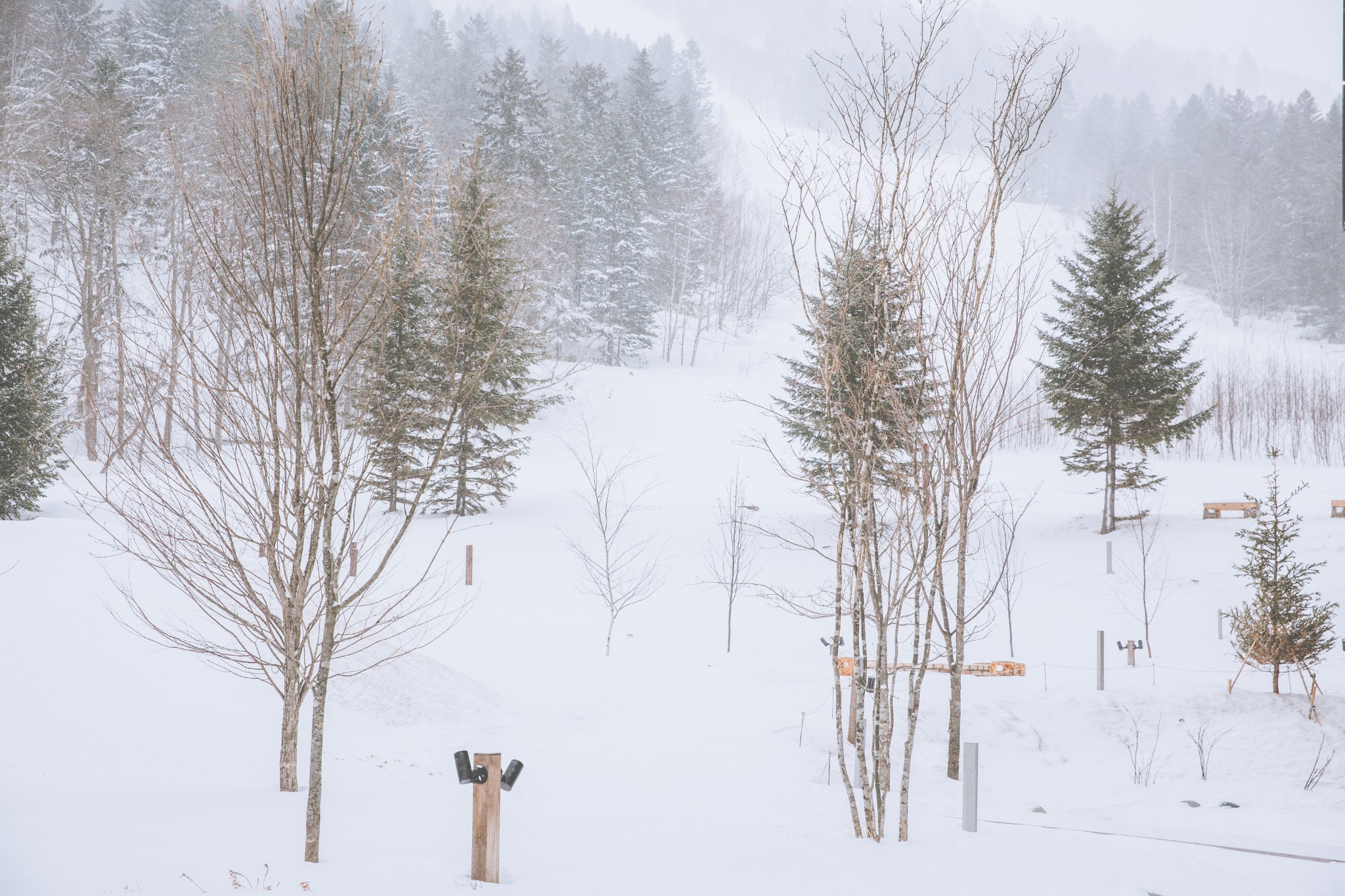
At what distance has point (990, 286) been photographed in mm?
5547

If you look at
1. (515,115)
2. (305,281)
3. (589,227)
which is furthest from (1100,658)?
(515,115)

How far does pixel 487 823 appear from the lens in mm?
3926

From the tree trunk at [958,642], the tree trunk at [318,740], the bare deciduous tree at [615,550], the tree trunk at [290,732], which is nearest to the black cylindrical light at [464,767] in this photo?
the tree trunk at [318,740]

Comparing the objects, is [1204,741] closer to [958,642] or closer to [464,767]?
[958,642]

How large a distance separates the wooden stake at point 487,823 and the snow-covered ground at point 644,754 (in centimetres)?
15

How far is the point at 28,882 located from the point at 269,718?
157 inches

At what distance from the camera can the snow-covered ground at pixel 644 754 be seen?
4.24 metres

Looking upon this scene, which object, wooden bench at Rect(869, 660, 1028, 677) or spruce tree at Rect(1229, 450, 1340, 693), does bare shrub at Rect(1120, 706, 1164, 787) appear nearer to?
spruce tree at Rect(1229, 450, 1340, 693)

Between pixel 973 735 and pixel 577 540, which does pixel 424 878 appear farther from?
pixel 577 540

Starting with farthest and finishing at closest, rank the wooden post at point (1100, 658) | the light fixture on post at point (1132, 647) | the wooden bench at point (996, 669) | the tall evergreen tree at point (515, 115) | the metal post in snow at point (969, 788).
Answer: the tall evergreen tree at point (515, 115) → the light fixture on post at point (1132, 647) → the wooden bench at point (996, 669) → the wooden post at point (1100, 658) → the metal post in snow at point (969, 788)

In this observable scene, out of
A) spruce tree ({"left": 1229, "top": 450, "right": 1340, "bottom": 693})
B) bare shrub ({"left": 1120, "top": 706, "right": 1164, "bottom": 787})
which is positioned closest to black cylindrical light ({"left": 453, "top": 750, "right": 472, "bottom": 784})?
bare shrub ({"left": 1120, "top": 706, "right": 1164, "bottom": 787})

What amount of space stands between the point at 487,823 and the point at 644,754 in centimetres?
455

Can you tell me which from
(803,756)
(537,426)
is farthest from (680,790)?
(537,426)

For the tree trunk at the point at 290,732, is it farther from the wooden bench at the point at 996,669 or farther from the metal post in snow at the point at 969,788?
the wooden bench at the point at 996,669
